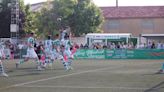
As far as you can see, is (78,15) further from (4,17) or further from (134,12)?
(134,12)

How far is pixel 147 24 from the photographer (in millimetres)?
83375

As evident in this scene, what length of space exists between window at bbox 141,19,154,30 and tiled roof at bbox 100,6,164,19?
83 centimetres

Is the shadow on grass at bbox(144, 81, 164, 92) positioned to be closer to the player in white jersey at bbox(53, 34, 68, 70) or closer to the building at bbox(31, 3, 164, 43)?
the player in white jersey at bbox(53, 34, 68, 70)

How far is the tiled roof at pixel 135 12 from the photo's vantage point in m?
84.1

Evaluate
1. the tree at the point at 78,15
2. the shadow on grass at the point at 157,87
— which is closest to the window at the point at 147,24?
the tree at the point at 78,15

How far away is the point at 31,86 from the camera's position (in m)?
15.9

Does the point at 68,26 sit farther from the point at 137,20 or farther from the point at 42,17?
the point at 137,20

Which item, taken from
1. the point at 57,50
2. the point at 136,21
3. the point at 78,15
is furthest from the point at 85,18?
the point at 57,50

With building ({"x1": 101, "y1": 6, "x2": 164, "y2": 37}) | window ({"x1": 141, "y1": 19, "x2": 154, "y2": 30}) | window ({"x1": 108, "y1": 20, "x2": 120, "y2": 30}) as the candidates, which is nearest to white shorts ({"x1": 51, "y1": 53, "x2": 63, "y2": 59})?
building ({"x1": 101, "y1": 6, "x2": 164, "y2": 37})

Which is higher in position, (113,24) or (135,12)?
(135,12)

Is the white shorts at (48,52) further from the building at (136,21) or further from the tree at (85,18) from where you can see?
the building at (136,21)

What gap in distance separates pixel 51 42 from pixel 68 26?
4387 cm

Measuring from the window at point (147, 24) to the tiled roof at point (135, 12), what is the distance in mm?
834

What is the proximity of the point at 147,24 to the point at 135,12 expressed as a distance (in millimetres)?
3819
